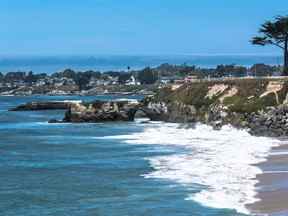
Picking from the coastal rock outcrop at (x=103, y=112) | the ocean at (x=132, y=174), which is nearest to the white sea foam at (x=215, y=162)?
Result: the ocean at (x=132, y=174)

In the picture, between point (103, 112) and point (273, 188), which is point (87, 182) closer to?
point (273, 188)

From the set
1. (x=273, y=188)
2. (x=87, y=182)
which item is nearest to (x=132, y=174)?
(x=87, y=182)

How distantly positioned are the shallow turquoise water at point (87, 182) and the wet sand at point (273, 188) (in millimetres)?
1166

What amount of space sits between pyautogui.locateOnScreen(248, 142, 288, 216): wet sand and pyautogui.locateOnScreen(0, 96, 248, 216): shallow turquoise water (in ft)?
3.83

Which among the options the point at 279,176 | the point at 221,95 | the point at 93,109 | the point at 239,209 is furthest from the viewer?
the point at 93,109

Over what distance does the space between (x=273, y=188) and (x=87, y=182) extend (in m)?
7.13

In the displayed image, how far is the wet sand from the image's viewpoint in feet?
69.9

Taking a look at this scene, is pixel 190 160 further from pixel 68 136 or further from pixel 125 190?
pixel 68 136

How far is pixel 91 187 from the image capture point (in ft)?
89.1

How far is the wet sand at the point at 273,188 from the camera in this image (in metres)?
21.3

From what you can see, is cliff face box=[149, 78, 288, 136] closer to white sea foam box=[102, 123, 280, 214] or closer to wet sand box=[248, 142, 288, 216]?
white sea foam box=[102, 123, 280, 214]

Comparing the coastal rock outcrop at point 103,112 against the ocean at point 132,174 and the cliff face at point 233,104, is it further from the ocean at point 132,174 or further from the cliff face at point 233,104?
the ocean at point 132,174

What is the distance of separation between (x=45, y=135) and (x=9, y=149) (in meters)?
12.1

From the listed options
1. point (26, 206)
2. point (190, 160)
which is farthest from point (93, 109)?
point (26, 206)
